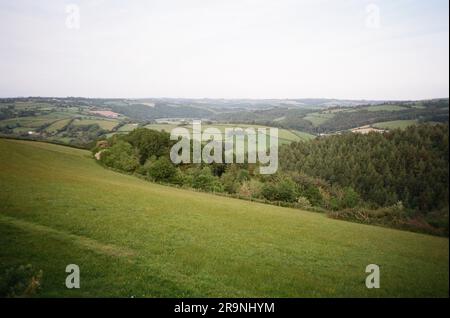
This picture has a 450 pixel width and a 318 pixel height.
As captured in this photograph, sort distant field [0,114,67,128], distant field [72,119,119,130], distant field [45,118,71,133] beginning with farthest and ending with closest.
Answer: distant field [72,119,119,130] < distant field [45,118,71,133] < distant field [0,114,67,128]

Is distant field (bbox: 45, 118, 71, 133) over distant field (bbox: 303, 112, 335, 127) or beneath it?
beneath

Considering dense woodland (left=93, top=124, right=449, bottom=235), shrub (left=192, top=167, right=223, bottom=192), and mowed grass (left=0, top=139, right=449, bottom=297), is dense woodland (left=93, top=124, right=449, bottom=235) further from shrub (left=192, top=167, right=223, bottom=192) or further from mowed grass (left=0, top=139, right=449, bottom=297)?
mowed grass (left=0, top=139, right=449, bottom=297)

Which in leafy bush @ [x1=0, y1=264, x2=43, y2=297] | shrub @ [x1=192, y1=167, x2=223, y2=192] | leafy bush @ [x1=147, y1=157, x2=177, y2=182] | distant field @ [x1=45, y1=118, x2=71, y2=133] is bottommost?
shrub @ [x1=192, y1=167, x2=223, y2=192]

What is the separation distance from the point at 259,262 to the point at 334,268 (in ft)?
12.1

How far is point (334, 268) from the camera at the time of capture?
1427 centimetres

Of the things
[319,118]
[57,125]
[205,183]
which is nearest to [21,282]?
[205,183]

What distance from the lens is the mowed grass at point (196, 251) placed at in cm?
1155

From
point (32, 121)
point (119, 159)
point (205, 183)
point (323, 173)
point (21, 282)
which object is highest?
point (32, 121)

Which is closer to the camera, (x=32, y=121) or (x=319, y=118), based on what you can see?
(x=32, y=121)

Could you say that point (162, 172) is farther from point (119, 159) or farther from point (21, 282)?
point (21, 282)

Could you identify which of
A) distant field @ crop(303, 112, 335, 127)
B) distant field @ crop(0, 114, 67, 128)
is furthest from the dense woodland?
distant field @ crop(303, 112, 335, 127)

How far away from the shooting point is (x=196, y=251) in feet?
52.1

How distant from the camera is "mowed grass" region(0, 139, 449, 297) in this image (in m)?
11.5
